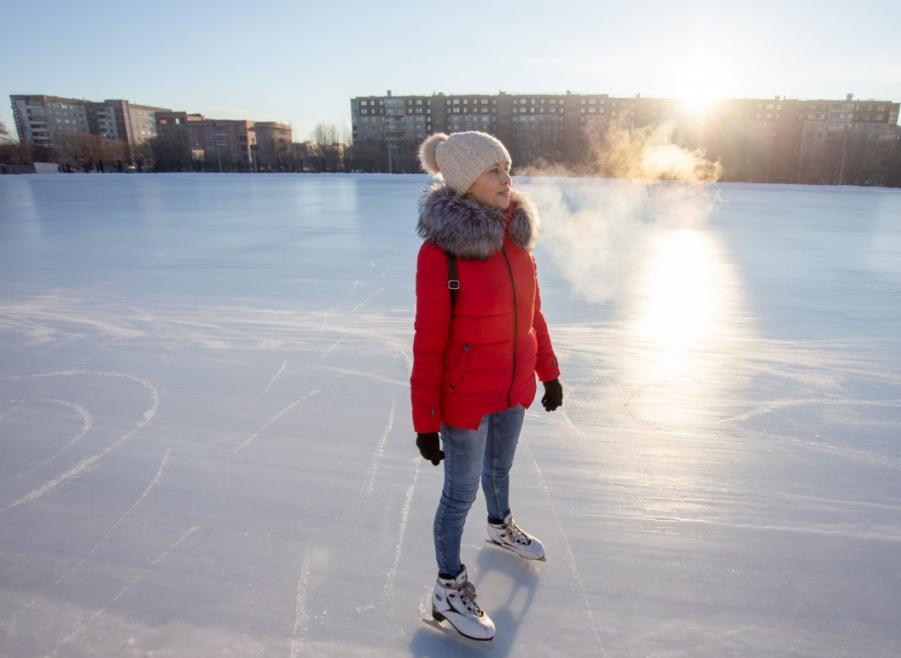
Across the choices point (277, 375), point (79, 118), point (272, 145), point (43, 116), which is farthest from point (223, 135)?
point (277, 375)

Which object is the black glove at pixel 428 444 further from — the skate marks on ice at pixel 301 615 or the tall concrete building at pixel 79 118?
the tall concrete building at pixel 79 118

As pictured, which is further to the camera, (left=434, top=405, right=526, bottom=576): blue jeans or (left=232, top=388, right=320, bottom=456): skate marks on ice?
(left=232, top=388, right=320, bottom=456): skate marks on ice

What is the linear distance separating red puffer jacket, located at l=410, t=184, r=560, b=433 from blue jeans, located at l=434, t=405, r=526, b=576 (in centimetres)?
7

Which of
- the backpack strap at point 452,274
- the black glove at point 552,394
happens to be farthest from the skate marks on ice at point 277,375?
the backpack strap at point 452,274

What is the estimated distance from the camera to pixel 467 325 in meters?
1.59

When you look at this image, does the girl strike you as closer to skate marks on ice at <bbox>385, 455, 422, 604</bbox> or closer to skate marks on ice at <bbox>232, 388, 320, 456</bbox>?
skate marks on ice at <bbox>385, 455, 422, 604</bbox>

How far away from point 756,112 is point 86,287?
309ft

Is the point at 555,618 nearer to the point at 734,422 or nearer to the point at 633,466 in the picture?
the point at 633,466

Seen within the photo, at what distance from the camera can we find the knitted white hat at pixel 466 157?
158 centimetres

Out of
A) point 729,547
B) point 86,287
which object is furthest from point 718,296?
point 86,287

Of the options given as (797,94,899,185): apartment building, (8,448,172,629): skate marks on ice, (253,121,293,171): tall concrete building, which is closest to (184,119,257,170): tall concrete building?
A: (253,121,293,171): tall concrete building

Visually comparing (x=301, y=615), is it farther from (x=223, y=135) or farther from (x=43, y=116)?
(x=43, y=116)

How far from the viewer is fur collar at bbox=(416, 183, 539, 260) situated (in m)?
1.51

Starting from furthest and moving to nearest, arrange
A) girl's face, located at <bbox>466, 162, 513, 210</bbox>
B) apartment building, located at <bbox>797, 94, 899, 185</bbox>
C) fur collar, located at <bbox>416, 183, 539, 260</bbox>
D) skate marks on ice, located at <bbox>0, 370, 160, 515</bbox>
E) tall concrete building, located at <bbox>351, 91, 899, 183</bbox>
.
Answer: tall concrete building, located at <bbox>351, 91, 899, 183</bbox> → apartment building, located at <bbox>797, 94, 899, 185</bbox> → skate marks on ice, located at <bbox>0, 370, 160, 515</bbox> → girl's face, located at <bbox>466, 162, 513, 210</bbox> → fur collar, located at <bbox>416, 183, 539, 260</bbox>
